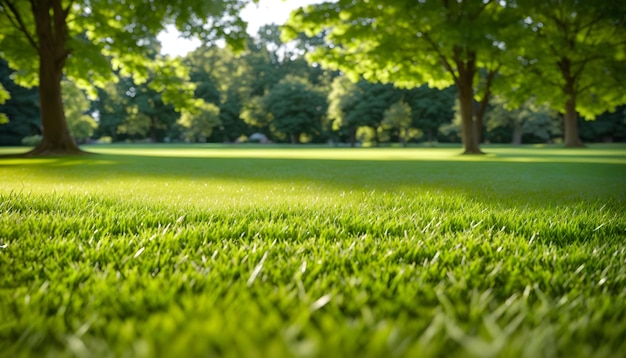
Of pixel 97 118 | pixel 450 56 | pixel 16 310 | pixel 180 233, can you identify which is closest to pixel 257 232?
pixel 180 233

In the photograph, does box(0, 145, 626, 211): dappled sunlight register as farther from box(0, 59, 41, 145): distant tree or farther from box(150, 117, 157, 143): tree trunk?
box(150, 117, 157, 143): tree trunk

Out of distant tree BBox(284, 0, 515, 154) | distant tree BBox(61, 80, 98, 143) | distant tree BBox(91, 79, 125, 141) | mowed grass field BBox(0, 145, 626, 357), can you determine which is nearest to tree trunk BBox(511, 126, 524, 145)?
distant tree BBox(284, 0, 515, 154)

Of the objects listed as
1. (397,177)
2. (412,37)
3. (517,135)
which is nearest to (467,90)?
(412,37)

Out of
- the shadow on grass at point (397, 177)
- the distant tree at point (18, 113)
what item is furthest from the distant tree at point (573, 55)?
the distant tree at point (18, 113)

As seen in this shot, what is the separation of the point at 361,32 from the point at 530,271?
1730 centimetres

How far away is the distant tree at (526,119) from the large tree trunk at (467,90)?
3290 centimetres

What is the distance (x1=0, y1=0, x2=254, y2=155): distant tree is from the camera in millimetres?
14266

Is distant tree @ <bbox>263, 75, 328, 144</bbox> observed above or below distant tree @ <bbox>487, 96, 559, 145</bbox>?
above

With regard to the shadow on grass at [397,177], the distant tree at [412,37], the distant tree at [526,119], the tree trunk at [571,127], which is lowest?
the shadow on grass at [397,177]

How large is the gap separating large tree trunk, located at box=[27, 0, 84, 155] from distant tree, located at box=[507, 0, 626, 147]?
19387 millimetres

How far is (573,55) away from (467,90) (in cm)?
749

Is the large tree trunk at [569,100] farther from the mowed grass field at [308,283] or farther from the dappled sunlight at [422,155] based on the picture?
the mowed grass field at [308,283]

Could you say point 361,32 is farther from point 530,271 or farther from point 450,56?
point 530,271

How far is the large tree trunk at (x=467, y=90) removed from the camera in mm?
18594
